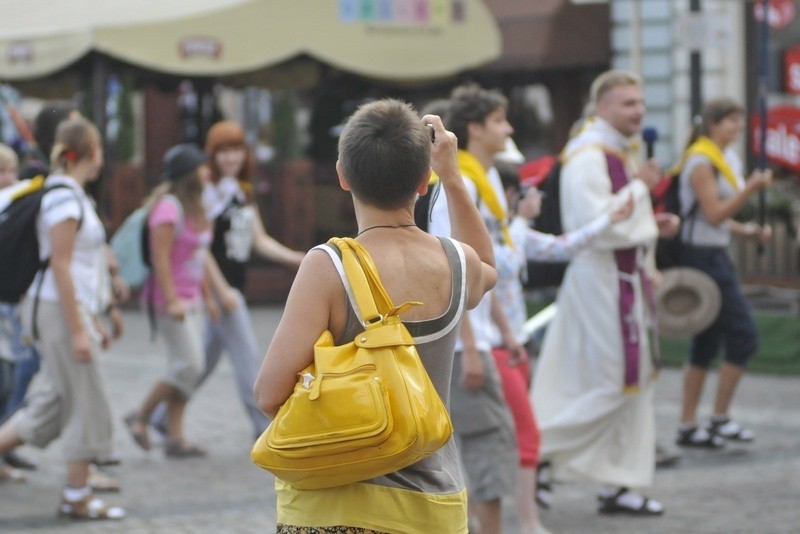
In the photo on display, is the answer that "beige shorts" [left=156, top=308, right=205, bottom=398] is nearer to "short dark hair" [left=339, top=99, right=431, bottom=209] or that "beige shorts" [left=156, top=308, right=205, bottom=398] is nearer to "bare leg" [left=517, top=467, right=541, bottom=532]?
"bare leg" [left=517, top=467, right=541, bottom=532]

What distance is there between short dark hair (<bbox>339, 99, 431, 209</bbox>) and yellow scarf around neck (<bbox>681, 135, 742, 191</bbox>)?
5.52 meters

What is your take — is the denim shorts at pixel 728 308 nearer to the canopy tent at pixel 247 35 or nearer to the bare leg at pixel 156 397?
the bare leg at pixel 156 397

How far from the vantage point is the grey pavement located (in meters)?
6.50

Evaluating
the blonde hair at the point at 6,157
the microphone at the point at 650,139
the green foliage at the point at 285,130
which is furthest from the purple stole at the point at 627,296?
the green foliage at the point at 285,130

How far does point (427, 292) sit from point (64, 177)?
3631 mm

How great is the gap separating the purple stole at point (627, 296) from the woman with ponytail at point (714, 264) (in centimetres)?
184

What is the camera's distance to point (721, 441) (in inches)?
339

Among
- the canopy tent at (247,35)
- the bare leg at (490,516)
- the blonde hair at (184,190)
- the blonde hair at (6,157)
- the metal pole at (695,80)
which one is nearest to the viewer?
the bare leg at (490,516)

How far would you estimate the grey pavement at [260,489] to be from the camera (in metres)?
6.50

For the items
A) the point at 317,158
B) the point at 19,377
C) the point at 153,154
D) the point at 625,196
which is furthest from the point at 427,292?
the point at 153,154

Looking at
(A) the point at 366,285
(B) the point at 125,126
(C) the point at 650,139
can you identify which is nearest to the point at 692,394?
(C) the point at 650,139

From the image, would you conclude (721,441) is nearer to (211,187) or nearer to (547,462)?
(547,462)

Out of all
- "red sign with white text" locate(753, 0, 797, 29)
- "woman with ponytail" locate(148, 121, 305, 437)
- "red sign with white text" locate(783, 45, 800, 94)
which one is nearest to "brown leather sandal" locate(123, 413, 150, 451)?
"woman with ponytail" locate(148, 121, 305, 437)

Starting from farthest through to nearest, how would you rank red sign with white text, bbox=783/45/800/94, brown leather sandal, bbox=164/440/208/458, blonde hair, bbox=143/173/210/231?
1. red sign with white text, bbox=783/45/800/94
2. brown leather sandal, bbox=164/440/208/458
3. blonde hair, bbox=143/173/210/231
